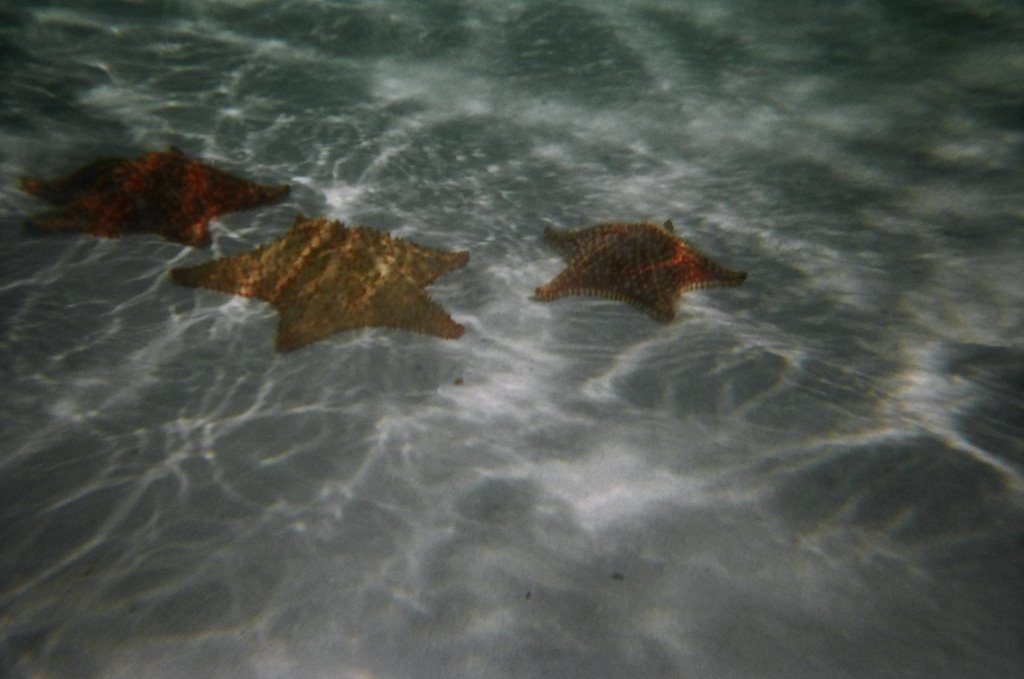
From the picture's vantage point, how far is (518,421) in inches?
158

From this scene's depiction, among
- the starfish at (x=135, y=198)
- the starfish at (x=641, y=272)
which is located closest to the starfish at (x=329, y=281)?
the starfish at (x=135, y=198)

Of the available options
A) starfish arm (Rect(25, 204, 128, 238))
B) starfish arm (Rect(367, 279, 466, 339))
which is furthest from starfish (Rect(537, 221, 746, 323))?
starfish arm (Rect(25, 204, 128, 238))

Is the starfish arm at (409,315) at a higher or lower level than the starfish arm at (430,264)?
lower

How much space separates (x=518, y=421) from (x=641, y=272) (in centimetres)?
209

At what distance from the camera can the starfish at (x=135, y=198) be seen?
17.2 feet

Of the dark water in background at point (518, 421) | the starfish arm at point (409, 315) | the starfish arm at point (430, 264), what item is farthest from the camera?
the starfish arm at point (430, 264)

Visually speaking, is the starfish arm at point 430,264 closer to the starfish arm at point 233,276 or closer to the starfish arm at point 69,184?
the starfish arm at point 233,276

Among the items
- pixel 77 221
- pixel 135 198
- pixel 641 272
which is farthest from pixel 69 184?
pixel 641 272

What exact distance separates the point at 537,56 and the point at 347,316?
9.43 meters

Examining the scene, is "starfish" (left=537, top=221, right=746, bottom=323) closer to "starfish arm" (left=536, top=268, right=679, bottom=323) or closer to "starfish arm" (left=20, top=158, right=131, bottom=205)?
"starfish arm" (left=536, top=268, right=679, bottom=323)

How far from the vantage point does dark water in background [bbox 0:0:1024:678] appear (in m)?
2.79

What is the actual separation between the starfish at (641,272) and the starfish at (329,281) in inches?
51.3

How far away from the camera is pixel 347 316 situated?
4.41 metres

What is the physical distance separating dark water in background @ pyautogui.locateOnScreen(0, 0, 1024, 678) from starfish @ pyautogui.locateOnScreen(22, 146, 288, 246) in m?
0.20
